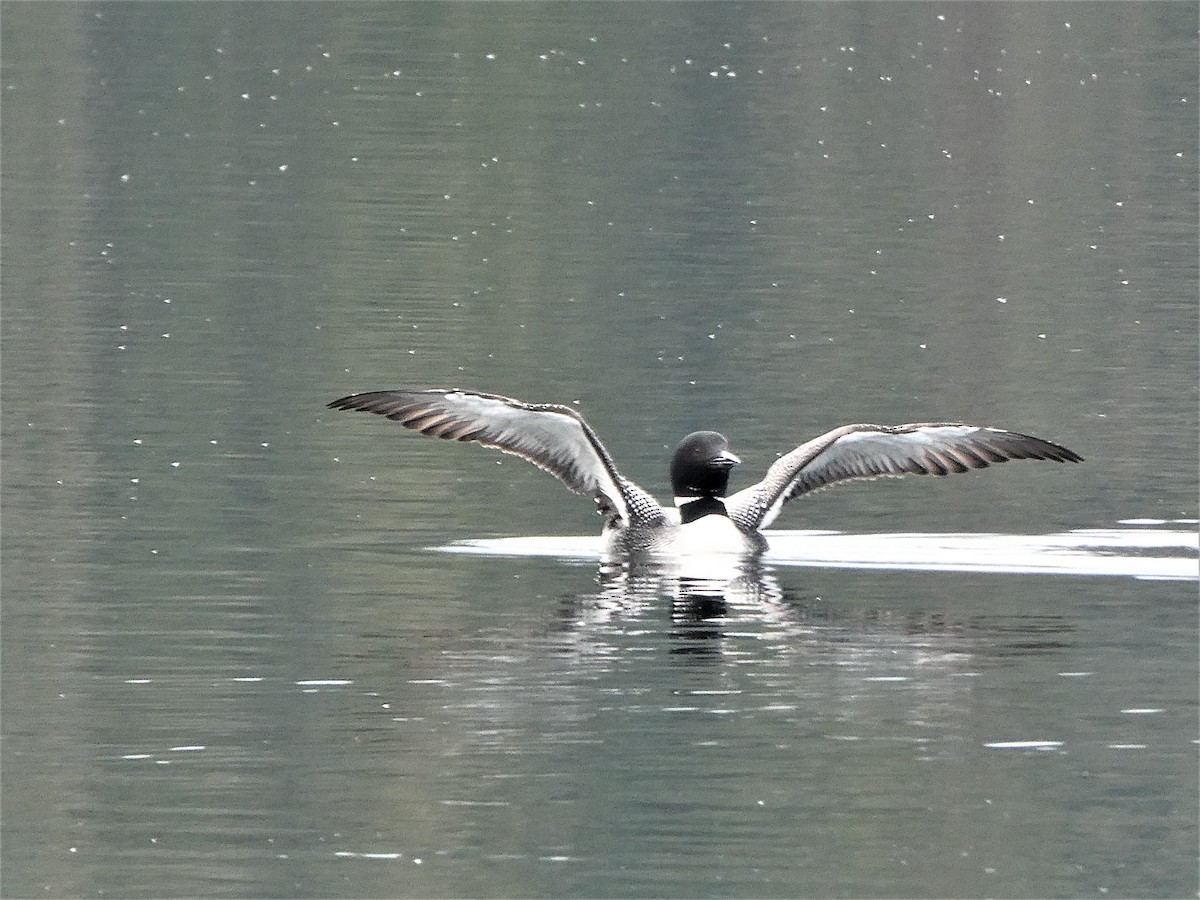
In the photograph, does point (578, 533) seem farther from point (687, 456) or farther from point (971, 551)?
point (971, 551)

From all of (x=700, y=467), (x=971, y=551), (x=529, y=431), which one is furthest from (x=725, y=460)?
(x=971, y=551)

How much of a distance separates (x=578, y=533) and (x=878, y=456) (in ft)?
6.04

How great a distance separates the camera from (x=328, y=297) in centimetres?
2447

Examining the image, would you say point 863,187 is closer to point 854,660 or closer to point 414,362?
point 414,362

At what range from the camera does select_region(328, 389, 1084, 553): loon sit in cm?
1459

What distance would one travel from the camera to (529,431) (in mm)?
14797

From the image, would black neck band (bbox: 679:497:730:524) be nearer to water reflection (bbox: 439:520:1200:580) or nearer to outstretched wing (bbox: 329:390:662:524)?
outstretched wing (bbox: 329:390:662:524)

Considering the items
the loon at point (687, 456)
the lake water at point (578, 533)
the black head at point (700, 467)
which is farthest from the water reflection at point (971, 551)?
the black head at point (700, 467)

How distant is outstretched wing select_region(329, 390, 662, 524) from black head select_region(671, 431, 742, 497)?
0.81 feet

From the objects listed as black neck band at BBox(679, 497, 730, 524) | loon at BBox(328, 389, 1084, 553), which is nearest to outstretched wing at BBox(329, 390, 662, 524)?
loon at BBox(328, 389, 1084, 553)

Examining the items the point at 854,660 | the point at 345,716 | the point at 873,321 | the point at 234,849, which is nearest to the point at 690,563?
the point at 854,660

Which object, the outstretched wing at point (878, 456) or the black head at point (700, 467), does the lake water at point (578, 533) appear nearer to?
the outstretched wing at point (878, 456)

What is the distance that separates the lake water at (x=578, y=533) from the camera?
9.60 metres

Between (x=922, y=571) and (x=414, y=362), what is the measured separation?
787 centimetres
